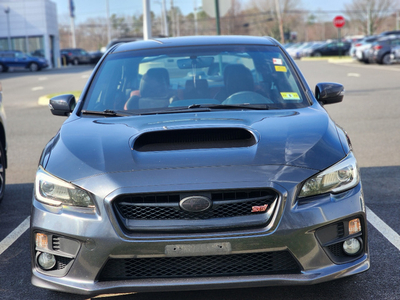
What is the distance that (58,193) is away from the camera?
120 inches

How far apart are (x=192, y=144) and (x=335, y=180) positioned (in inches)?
33.2

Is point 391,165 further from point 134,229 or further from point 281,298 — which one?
point 134,229

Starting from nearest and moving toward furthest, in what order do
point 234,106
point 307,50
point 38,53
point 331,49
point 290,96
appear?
point 234,106 < point 290,96 < point 38,53 < point 331,49 < point 307,50

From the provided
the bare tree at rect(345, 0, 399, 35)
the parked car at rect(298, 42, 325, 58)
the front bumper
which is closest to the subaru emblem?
the front bumper

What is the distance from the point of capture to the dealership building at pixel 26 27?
5550 cm

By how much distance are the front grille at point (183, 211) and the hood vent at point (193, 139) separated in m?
0.40

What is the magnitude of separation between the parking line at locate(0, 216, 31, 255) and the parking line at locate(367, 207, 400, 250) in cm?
310

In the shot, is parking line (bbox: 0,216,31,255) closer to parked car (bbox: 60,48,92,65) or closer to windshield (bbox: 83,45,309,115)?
windshield (bbox: 83,45,309,115)

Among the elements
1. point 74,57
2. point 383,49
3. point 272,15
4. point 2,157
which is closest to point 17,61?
point 74,57

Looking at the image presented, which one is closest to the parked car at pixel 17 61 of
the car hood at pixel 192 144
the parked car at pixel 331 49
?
the parked car at pixel 331 49

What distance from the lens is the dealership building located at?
5550cm

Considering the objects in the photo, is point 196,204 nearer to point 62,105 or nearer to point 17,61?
point 62,105

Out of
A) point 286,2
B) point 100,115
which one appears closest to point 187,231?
point 100,115

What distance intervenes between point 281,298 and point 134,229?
1.07m
